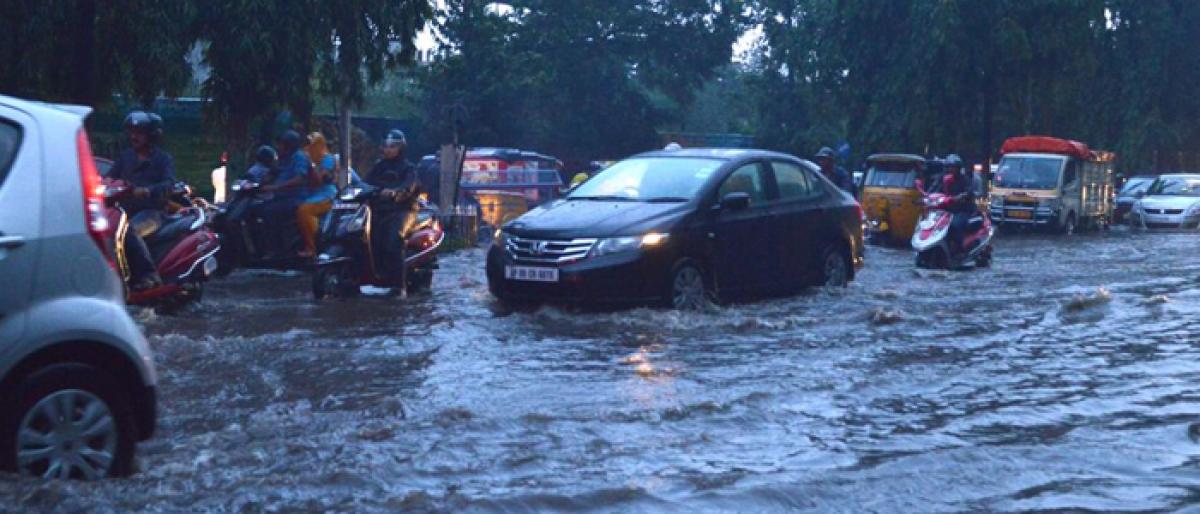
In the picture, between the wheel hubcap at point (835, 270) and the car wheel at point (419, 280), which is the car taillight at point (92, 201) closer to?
the car wheel at point (419, 280)

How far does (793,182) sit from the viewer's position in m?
14.5

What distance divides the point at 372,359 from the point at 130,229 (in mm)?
2411

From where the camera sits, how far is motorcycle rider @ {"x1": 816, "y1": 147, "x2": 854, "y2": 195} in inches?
786

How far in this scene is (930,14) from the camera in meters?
38.3

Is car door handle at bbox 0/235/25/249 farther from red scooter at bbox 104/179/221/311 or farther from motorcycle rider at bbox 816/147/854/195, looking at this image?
motorcycle rider at bbox 816/147/854/195

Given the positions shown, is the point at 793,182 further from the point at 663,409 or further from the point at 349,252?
the point at 663,409

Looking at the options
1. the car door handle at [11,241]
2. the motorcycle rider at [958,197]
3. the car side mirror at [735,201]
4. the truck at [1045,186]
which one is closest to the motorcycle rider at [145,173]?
the car side mirror at [735,201]

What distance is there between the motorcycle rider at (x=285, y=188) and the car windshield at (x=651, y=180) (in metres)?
2.81

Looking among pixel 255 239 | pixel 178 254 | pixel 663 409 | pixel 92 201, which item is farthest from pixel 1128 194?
pixel 92 201

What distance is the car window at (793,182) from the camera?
1434 centimetres

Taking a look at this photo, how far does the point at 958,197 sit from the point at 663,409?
1278cm

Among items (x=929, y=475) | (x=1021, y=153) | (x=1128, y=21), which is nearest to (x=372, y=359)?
(x=929, y=475)

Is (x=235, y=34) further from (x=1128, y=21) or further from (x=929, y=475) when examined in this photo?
(x=1128, y=21)

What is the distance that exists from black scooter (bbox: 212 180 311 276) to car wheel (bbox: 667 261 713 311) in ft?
13.1
